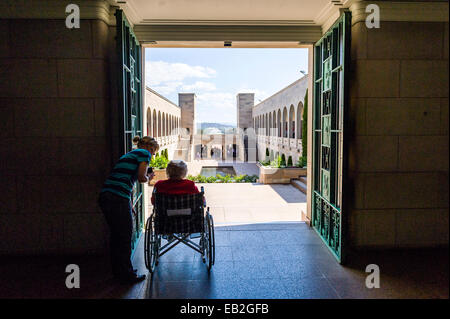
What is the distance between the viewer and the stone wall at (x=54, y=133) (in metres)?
3.61

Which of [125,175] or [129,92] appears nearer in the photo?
[125,175]

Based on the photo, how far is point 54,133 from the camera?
12.1 ft

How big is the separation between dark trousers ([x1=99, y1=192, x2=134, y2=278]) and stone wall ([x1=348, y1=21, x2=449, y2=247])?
250 cm

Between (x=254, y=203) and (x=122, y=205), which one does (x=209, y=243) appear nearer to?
(x=122, y=205)

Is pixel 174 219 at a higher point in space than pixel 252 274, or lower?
higher

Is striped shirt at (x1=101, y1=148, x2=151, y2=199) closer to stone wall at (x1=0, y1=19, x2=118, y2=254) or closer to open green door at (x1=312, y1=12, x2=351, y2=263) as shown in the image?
stone wall at (x1=0, y1=19, x2=118, y2=254)

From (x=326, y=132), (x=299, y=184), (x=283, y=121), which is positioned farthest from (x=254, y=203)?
(x=283, y=121)

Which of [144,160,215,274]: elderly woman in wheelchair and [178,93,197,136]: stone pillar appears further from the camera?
[178,93,197,136]: stone pillar

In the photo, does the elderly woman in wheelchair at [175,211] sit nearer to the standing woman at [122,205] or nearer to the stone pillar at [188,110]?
the standing woman at [122,205]

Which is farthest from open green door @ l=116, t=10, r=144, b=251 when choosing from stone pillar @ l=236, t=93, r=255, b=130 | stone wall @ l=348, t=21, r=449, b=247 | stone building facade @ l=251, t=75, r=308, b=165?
stone pillar @ l=236, t=93, r=255, b=130

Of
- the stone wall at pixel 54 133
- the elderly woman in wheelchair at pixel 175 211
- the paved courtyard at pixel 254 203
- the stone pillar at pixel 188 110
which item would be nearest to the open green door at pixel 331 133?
the paved courtyard at pixel 254 203

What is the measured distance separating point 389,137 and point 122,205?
296 cm

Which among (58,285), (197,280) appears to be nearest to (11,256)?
(58,285)

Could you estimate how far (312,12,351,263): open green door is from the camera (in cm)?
348
